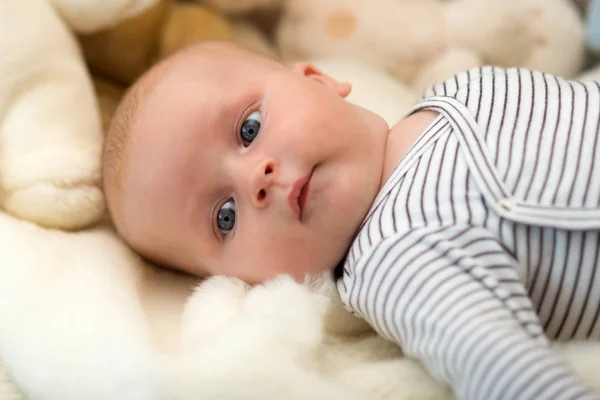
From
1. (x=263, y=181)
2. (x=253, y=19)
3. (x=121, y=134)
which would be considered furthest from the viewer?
(x=253, y=19)

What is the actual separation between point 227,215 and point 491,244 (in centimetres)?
34

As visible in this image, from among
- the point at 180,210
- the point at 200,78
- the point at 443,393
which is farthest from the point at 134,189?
the point at 443,393

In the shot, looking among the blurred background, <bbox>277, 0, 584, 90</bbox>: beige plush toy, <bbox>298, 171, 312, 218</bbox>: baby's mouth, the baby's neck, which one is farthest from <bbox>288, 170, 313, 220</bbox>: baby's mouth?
<bbox>277, 0, 584, 90</bbox>: beige plush toy

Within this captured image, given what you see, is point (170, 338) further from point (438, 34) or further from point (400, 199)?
point (438, 34)

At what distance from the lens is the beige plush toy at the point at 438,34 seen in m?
1.20

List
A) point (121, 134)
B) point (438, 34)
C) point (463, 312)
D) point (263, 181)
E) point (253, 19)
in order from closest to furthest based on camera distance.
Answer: point (463, 312), point (263, 181), point (121, 134), point (438, 34), point (253, 19)

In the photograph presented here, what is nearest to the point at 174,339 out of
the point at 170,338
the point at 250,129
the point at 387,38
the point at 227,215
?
the point at 170,338

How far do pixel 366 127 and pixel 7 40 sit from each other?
0.53m

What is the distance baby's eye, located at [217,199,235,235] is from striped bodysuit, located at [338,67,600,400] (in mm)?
163

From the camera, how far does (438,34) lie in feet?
4.10

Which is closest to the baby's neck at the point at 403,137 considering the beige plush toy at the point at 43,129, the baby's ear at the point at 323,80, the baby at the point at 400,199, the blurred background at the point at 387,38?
the baby at the point at 400,199

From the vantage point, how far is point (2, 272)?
802 millimetres

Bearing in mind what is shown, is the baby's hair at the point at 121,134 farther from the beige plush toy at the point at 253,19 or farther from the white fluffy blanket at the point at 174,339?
the beige plush toy at the point at 253,19

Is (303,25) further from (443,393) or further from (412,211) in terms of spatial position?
(443,393)
